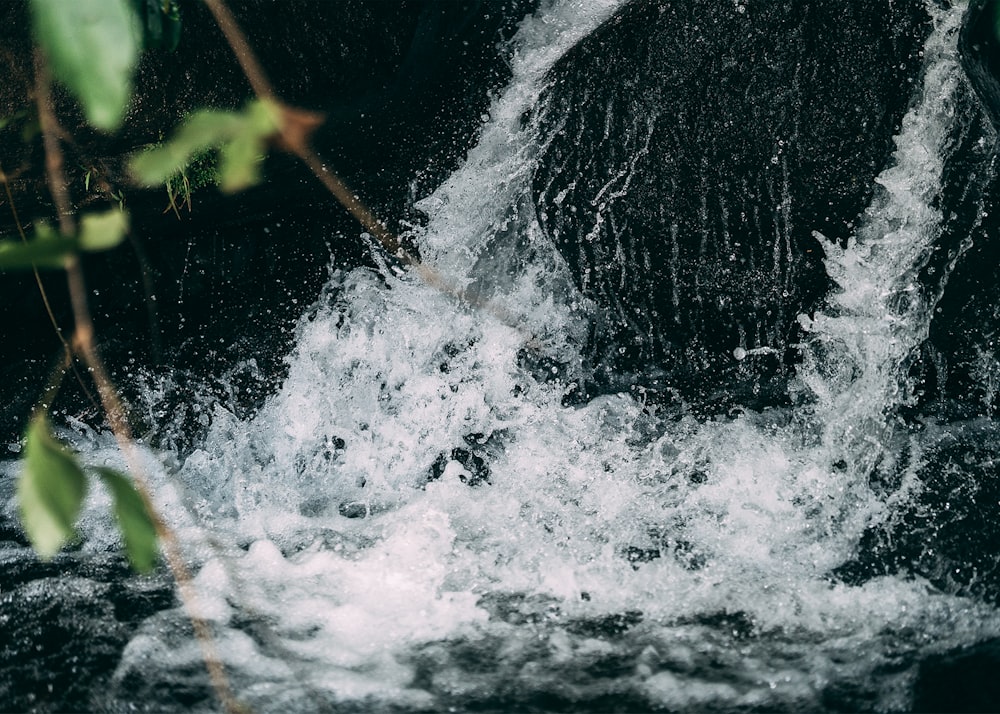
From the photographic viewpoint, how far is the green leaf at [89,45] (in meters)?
0.57

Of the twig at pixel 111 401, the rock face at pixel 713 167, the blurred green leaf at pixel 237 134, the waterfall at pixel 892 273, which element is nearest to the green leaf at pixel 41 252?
the blurred green leaf at pixel 237 134

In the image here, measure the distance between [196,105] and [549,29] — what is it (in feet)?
4.04

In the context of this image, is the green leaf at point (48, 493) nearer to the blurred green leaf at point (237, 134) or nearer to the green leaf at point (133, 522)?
the green leaf at point (133, 522)

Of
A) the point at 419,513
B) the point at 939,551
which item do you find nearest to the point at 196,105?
the point at 419,513

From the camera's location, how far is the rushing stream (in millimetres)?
1862

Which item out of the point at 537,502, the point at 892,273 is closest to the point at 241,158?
the point at 537,502

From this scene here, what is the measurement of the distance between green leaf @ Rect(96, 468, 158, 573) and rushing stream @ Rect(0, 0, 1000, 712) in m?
1.22

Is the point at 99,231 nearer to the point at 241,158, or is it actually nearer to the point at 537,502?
Result: the point at 241,158

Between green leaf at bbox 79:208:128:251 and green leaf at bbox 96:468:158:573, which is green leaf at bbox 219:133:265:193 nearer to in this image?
green leaf at bbox 79:208:128:251

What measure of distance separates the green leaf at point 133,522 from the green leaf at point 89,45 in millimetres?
311

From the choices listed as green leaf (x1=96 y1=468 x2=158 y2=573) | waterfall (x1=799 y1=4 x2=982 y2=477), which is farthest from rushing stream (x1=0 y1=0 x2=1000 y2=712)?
green leaf (x1=96 y1=468 x2=158 y2=573)

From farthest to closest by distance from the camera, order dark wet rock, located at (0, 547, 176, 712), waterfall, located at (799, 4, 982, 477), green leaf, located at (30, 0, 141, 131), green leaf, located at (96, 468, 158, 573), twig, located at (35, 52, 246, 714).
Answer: waterfall, located at (799, 4, 982, 477), dark wet rock, located at (0, 547, 176, 712), twig, located at (35, 52, 246, 714), green leaf, located at (96, 468, 158, 573), green leaf, located at (30, 0, 141, 131)

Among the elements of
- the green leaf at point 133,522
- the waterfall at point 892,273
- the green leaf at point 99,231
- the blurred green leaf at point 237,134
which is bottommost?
the green leaf at point 133,522

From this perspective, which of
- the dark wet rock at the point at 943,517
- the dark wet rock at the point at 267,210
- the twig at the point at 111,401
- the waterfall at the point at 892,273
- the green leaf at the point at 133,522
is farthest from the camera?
the dark wet rock at the point at 267,210
